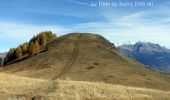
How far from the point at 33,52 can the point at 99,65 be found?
1984 inches

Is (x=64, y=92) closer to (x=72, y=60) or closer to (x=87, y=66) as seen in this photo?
(x=87, y=66)

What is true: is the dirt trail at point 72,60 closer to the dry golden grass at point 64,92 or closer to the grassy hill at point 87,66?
the grassy hill at point 87,66

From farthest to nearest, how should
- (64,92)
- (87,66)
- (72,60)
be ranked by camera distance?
(72,60)
(87,66)
(64,92)

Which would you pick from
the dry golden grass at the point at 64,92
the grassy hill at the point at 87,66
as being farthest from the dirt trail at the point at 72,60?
the dry golden grass at the point at 64,92

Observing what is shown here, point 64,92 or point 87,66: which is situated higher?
point 64,92

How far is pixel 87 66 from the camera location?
423 ft

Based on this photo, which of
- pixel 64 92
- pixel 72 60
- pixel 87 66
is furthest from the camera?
pixel 72 60

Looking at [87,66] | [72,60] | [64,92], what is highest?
[64,92]

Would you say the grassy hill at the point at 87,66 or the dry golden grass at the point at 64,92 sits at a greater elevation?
the dry golden grass at the point at 64,92

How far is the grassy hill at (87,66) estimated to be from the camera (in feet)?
351

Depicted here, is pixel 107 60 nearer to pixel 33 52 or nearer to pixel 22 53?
pixel 33 52

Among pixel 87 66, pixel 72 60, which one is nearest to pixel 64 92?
pixel 87 66

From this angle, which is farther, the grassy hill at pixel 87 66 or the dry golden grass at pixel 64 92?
the grassy hill at pixel 87 66

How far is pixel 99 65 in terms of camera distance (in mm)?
133125
